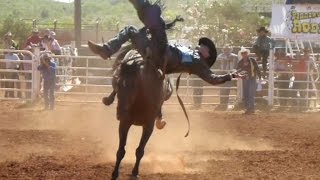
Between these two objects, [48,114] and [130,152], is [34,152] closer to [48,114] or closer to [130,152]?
[130,152]

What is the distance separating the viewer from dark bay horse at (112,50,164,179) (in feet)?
23.2

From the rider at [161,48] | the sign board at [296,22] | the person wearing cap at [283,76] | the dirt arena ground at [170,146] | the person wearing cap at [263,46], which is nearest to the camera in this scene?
the rider at [161,48]

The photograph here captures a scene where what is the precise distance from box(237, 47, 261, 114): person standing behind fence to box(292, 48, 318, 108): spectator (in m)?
1.86

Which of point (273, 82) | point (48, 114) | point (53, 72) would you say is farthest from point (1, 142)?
point (273, 82)

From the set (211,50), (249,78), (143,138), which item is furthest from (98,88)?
(143,138)

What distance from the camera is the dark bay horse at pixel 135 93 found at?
23.2 ft

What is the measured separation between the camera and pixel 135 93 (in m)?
7.09

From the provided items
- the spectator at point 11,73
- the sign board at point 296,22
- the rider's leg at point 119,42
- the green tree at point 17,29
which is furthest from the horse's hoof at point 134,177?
the green tree at point 17,29

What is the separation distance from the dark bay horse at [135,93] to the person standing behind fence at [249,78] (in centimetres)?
884

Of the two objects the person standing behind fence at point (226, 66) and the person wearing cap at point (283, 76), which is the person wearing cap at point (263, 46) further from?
the person standing behind fence at point (226, 66)

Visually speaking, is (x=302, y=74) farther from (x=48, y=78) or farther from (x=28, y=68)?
(x=28, y=68)

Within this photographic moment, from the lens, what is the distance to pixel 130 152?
31.3 ft

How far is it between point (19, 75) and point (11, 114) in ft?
10.6

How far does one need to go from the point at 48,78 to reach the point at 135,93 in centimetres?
971
